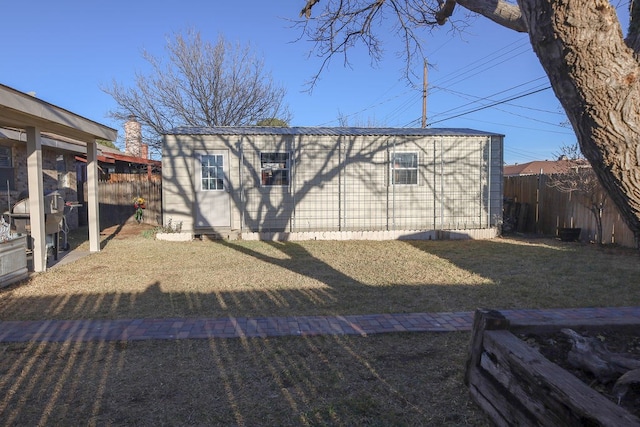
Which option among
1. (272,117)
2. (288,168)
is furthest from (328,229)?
(272,117)

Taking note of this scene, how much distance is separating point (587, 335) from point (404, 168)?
30.5 ft

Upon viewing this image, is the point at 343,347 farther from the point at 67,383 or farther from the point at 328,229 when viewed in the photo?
the point at 328,229

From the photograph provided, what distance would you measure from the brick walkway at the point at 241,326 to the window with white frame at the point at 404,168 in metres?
7.59

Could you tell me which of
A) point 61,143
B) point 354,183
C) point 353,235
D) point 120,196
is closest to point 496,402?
point 353,235

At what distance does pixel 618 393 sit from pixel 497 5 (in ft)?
9.90

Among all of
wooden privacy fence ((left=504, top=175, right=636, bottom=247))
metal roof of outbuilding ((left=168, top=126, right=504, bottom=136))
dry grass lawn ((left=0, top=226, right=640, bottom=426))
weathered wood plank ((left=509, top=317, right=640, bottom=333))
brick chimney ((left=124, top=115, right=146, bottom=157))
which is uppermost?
brick chimney ((left=124, top=115, right=146, bottom=157))

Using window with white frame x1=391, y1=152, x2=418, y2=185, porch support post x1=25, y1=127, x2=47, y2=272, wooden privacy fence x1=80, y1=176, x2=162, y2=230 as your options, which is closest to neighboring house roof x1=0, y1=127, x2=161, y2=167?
wooden privacy fence x1=80, y1=176, x2=162, y2=230

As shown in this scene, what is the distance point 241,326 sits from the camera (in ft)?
14.9

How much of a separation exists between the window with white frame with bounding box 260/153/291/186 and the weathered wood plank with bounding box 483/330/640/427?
954 cm

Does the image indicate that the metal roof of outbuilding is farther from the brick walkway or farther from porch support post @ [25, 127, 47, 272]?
the brick walkway

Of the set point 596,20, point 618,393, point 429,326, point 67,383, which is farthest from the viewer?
point 429,326

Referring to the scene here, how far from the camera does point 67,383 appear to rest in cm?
329

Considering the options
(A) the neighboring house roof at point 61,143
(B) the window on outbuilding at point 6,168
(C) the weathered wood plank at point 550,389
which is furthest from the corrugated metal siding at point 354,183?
(C) the weathered wood plank at point 550,389

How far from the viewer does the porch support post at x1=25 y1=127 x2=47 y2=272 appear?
6.91 m
